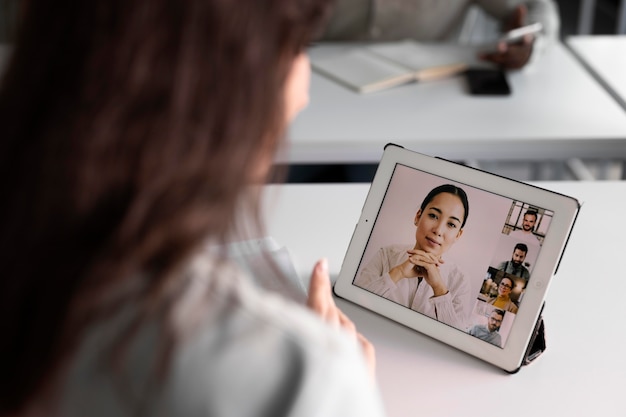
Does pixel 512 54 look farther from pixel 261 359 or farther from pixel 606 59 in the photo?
pixel 261 359

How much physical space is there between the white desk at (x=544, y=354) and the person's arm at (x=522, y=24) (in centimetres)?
67

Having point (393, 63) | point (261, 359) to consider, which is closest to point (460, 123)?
point (393, 63)

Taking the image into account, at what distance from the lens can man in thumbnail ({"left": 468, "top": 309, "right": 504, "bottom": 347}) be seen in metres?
0.87

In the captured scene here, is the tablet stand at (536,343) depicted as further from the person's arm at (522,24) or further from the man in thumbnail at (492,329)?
the person's arm at (522,24)

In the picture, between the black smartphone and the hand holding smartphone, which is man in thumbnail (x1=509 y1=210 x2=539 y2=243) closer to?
the black smartphone

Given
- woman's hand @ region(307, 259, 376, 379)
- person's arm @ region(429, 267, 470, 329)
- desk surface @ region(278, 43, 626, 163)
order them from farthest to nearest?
desk surface @ region(278, 43, 626, 163)
person's arm @ region(429, 267, 470, 329)
woman's hand @ region(307, 259, 376, 379)

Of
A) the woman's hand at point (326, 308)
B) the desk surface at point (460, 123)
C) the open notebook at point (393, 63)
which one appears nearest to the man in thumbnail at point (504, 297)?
the woman's hand at point (326, 308)

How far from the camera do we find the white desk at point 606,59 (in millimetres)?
1719

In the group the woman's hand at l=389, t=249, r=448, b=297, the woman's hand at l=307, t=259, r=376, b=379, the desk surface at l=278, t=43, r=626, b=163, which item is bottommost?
the woman's hand at l=307, t=259, r=376, b=379

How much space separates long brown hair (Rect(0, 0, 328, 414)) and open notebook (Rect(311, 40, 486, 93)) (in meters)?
1.22

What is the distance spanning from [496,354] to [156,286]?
1.74ft

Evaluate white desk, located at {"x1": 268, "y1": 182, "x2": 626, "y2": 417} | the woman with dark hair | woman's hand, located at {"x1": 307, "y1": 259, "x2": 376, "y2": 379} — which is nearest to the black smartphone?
white desk, located at {"x1": 268, "y1": 182, "x2": 626, "y2": 417}

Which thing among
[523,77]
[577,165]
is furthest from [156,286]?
[577,165]

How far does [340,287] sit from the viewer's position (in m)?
0.98
